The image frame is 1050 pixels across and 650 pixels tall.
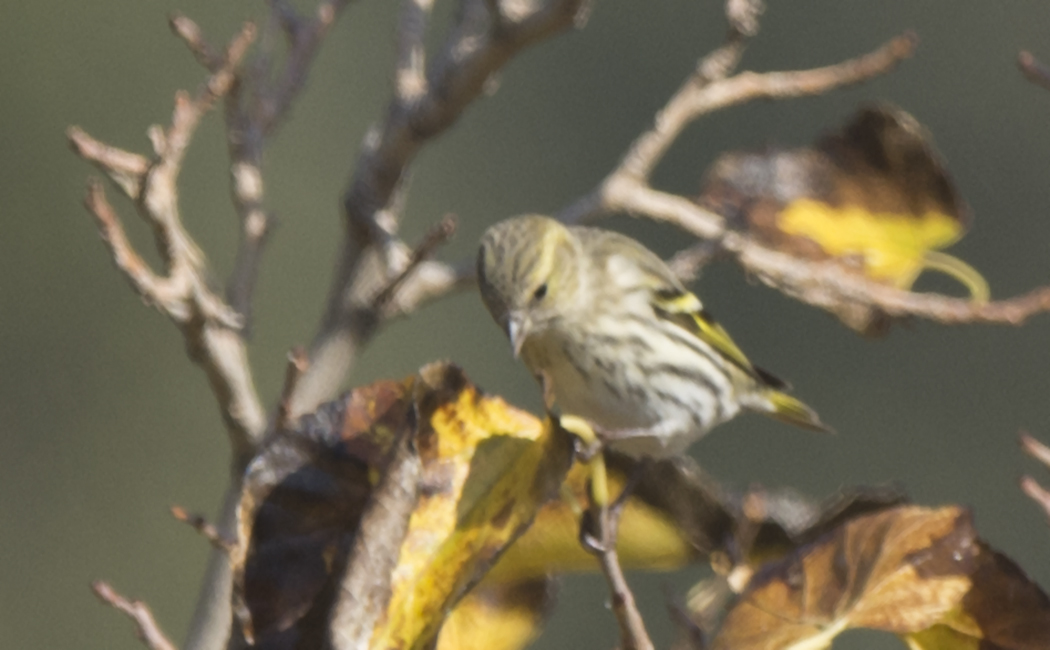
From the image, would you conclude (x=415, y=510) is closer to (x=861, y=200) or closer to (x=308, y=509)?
(x=308, y=509)

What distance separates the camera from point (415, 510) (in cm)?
58

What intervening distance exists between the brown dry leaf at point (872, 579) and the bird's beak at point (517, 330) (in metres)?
0.59

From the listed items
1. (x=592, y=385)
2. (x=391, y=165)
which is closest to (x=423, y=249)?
(x=391, y=165)

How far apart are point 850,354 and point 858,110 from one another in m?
2.66

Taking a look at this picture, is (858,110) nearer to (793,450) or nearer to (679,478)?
(679,478)

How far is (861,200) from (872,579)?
15.3 inches

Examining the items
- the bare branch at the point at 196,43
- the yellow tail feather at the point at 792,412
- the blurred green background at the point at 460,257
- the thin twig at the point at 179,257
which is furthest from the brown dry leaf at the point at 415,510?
the blurred green background at the point at 460,257

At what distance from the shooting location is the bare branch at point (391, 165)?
873 mm

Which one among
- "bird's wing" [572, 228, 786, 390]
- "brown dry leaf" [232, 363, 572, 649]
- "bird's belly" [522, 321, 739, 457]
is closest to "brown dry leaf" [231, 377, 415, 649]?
"brown dry leaf" [232, 363, 572, 649]

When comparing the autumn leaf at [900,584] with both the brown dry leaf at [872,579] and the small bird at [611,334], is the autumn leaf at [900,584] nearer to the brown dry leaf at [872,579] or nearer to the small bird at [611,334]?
the brown dry leaf at [872,579]

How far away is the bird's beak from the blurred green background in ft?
6.45

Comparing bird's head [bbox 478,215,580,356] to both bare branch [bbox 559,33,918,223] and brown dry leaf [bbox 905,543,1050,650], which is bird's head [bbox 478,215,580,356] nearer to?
bare branch [bbox 559,33,918,223]

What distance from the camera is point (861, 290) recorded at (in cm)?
87

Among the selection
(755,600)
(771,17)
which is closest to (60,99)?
(771,17)
